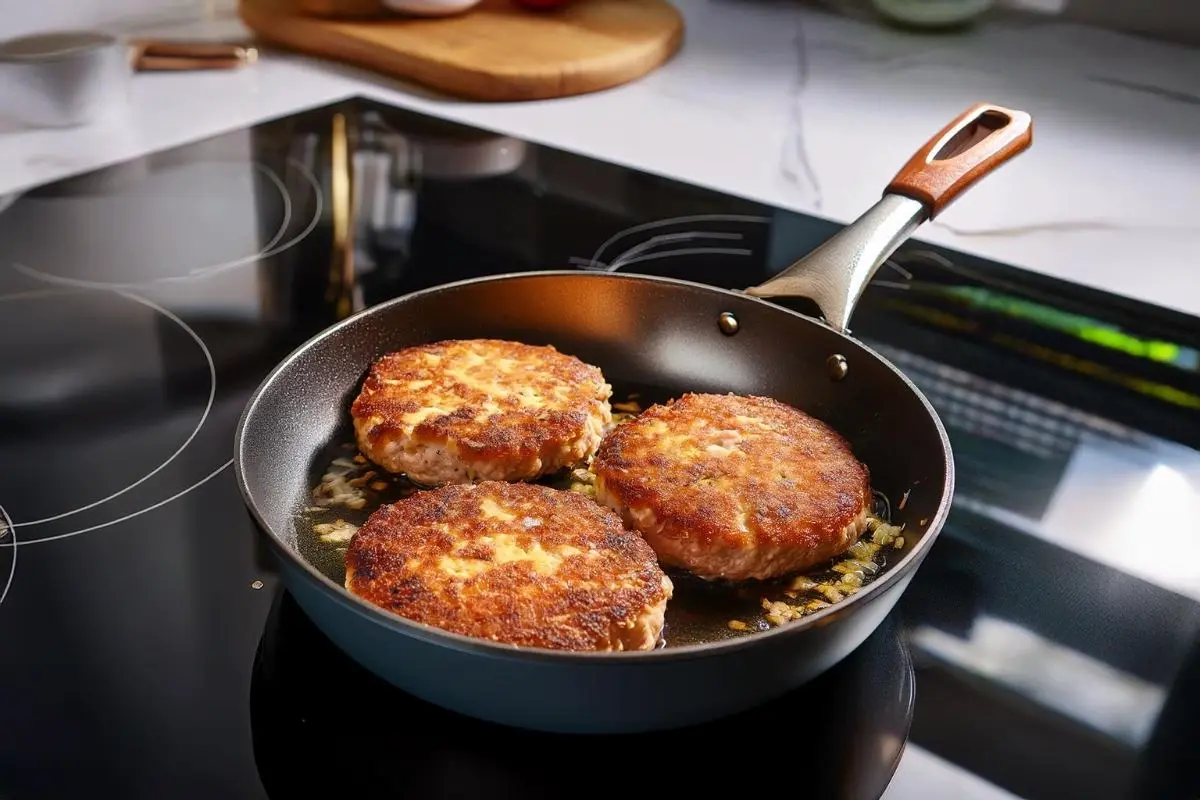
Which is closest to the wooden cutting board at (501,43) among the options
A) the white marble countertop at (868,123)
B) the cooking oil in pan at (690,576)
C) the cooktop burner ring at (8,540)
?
the white marble countertop at (868,123)

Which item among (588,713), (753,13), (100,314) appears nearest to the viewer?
(588,713)

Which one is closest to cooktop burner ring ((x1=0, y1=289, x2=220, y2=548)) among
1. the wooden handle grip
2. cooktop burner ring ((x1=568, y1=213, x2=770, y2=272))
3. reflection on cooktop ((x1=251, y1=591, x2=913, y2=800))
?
reflection on cooktop ((x1=251, y1=591, x2=913, y2=800))

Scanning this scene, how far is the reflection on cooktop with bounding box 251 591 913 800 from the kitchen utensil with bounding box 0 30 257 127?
1.18 m

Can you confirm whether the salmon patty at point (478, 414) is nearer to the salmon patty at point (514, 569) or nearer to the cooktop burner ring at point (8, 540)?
the salmon patty at point (514, 569)

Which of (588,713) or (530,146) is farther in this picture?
(530,146)

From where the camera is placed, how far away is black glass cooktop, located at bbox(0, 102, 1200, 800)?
0.75 metres

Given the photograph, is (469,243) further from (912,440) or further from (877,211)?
(912,440)

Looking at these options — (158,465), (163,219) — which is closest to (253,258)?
(163,219)

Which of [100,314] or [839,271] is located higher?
[839,271]

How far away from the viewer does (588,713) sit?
26.9 inches

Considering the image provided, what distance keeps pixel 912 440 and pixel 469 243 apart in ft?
2.23

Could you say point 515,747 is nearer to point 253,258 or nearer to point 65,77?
point 253,258

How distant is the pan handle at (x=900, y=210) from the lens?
1.06 metres

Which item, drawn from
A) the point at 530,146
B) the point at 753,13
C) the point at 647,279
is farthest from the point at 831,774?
the point at 753,13
